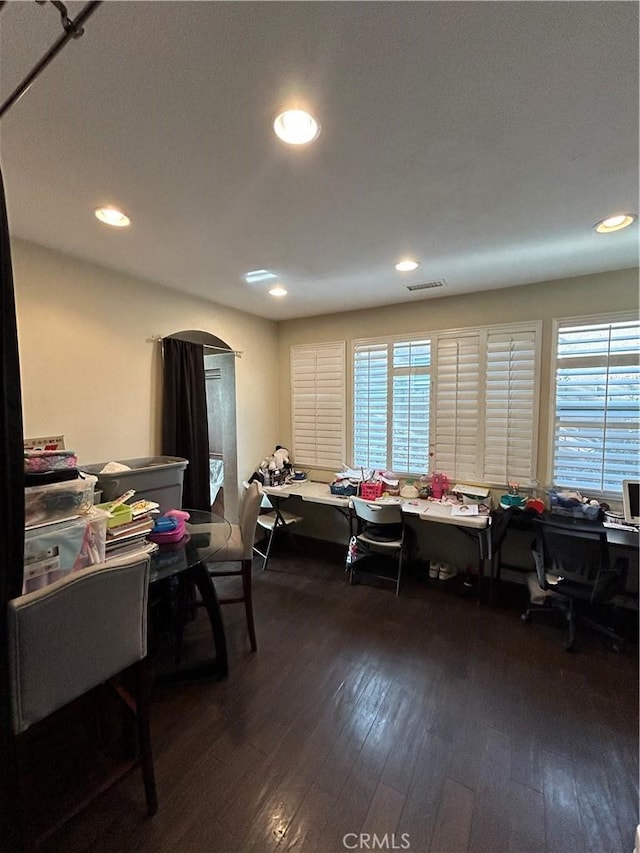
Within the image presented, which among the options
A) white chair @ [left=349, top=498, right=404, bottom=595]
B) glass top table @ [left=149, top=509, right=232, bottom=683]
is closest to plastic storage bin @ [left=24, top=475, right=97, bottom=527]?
glass top table @ [left=149, top=509, right=232, bottom=683]

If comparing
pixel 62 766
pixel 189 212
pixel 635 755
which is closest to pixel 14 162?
pixel 189 212

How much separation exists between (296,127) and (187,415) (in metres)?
2.24

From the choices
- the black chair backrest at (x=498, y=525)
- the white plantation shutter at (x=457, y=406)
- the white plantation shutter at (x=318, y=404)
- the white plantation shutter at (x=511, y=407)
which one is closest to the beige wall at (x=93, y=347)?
the white plantation shutter at (x=318, y=404)

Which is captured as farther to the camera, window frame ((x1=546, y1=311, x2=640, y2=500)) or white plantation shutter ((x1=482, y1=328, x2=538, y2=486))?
white plantation shutter ((x1=482, y1=328, x2=538, y2=486))

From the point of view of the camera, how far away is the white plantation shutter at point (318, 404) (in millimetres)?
3754

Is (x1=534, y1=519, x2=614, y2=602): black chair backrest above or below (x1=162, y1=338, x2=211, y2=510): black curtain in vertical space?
below

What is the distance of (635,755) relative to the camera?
4.99 ft

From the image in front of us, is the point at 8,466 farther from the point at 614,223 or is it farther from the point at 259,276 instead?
the point at 614,223

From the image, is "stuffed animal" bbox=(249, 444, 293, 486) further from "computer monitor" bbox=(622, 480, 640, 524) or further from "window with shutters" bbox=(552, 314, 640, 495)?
"computer monitor" bbox=(622, 480, 640, 524)

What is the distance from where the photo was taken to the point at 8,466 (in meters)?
0.91

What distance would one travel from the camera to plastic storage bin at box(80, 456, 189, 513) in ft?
6.97

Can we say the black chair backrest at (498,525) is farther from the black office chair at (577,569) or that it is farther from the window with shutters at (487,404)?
the window with shutters at (487,404)

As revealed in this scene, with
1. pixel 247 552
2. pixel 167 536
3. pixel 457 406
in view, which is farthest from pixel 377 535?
pixel 167 536

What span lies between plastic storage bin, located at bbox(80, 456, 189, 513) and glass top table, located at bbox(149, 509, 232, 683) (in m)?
0.35
